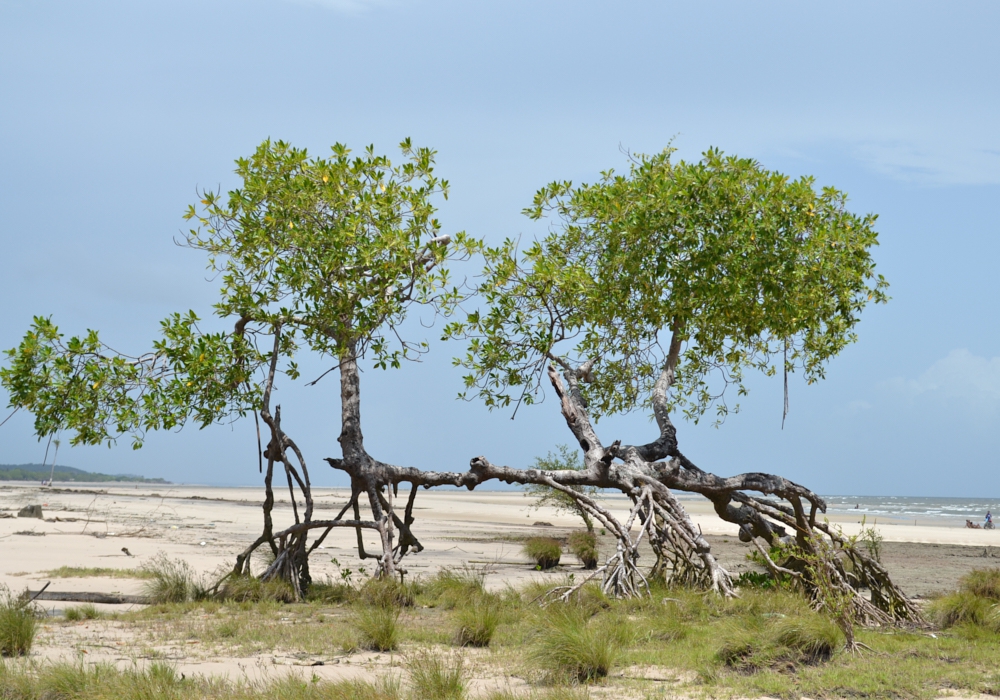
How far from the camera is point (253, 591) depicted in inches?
502

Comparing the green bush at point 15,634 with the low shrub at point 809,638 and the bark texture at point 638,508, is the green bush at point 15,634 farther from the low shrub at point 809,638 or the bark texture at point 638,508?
the low shrub at point 809,638

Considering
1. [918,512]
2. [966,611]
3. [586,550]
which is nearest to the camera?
[966,611]

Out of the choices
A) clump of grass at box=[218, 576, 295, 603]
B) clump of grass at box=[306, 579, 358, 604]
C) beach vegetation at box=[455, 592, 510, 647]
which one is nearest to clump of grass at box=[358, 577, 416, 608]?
clump of grass at box=[306, 579, 358, 604]

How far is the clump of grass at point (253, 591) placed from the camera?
12719 millimetres

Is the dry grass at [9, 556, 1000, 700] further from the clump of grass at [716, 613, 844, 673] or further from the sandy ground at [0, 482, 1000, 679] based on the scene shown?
the sandy ground at [0, 482, 1000, 679]

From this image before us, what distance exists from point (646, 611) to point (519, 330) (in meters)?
5.02

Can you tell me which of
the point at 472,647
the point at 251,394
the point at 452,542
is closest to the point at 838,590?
the point at 472,647

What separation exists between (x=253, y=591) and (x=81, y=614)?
2342mm

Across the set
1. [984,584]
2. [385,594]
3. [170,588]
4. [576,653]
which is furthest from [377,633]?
Answer: [984,584]

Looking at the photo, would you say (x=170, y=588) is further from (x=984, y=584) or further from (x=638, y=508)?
(x=984, y=584)

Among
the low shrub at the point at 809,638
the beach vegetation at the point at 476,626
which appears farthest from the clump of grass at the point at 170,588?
the low shrub at the point at 809,638

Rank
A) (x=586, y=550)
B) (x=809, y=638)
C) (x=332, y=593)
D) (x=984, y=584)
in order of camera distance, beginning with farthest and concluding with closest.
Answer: (x=586, y=550), (x=984, y=584), (x=332, y=593), (x=809, y=638)

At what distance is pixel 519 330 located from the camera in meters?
14.3

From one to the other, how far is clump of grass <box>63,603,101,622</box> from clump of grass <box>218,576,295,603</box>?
6.00 feet
